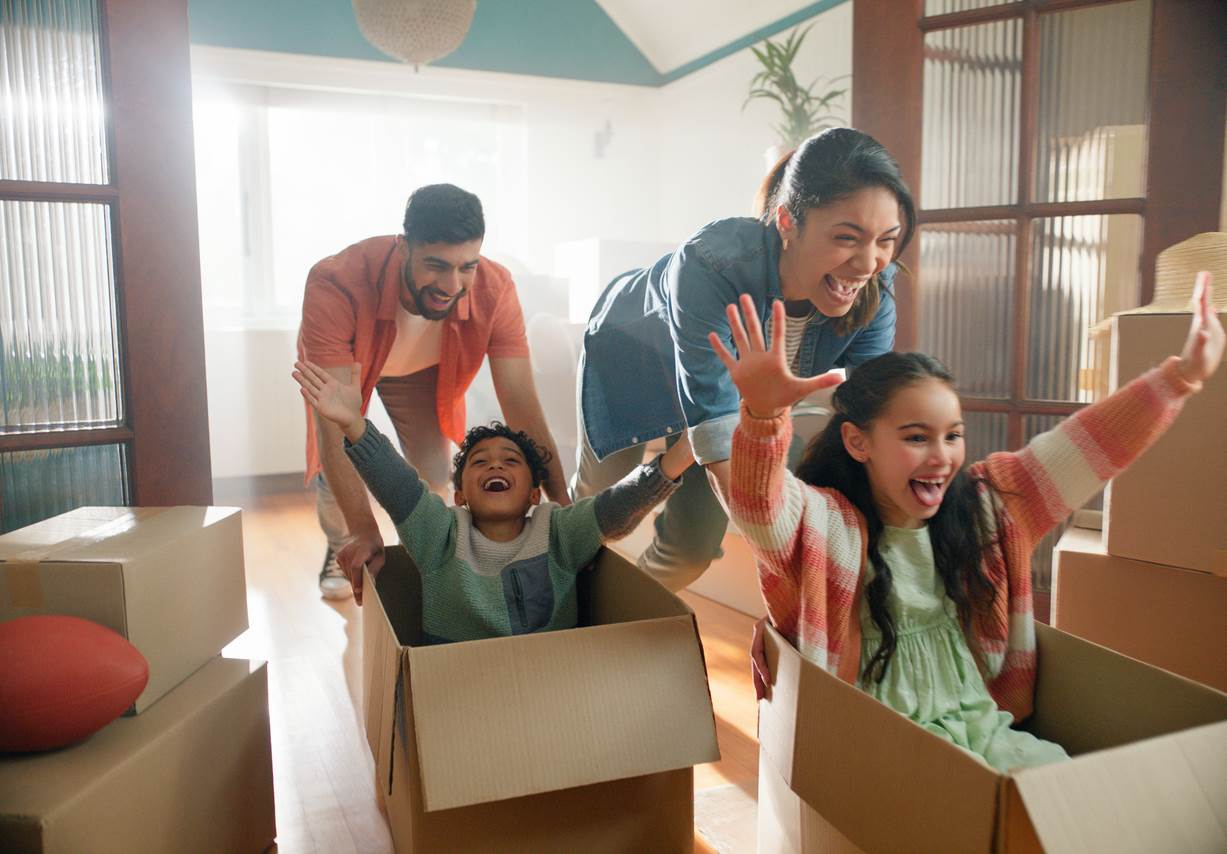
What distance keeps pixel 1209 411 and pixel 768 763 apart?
1.05 metres

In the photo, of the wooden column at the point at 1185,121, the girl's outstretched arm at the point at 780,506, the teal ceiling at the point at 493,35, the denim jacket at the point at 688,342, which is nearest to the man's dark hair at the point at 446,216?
the denim jacket at the point at 688,342

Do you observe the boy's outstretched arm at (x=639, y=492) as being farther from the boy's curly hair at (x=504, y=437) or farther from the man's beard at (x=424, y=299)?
the man's beard at (x=424, y=299)

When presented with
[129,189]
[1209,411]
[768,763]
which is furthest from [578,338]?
[768,763]

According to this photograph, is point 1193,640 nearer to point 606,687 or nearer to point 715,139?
point 606,687

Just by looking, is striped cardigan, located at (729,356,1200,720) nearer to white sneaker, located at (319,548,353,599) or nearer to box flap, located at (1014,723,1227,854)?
box flap, located at (1014,723,1227,854)

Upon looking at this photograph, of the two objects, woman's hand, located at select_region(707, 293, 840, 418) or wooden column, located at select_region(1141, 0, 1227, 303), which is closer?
Answer: woman's hand, located at select_region(707, 293, 840, 418)

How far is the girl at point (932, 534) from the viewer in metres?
1.15

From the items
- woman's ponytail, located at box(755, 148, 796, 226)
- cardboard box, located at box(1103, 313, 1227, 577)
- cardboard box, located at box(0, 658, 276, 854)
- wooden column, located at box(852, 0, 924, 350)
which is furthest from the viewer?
wooden column, located at box(852, 0, 924, 350)

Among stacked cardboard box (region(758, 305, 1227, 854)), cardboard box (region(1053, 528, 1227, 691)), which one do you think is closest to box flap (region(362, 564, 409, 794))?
stacked cardboard box (region(758, 305, 1227, 854))

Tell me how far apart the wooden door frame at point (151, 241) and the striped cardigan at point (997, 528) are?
1201 millimetres

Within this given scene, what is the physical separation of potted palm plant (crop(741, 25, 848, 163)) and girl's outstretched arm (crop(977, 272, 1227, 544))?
7.95 feet

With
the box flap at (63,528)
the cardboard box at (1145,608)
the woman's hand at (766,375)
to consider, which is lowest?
the cardboard box at (1145,608)

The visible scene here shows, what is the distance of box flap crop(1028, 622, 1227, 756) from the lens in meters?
1.01

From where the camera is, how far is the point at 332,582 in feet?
8.92
